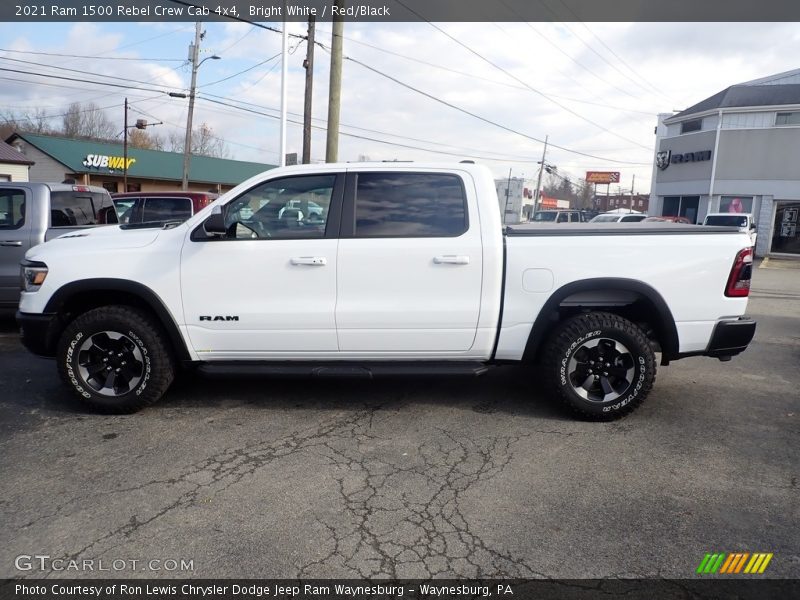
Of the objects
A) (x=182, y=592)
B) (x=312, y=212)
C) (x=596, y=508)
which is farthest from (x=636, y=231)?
(x=182, y=592)

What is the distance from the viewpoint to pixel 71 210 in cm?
761

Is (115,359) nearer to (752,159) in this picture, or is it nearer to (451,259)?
(451,259)

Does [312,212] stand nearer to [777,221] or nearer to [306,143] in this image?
[306,143]

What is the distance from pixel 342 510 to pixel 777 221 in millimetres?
32475

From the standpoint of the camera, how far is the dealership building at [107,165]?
35.9 metres

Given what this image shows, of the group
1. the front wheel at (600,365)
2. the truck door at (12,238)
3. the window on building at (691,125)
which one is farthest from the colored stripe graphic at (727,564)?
the window on building at (691,125)

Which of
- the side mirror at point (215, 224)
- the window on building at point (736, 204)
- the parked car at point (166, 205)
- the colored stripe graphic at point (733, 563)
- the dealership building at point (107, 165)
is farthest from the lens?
the dealership building at point (107, 165)

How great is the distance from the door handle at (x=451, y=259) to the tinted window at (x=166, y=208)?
7.38m

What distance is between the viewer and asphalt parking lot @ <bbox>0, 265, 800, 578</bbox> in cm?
283

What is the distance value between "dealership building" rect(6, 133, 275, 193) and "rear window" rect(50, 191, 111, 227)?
97.8 feet

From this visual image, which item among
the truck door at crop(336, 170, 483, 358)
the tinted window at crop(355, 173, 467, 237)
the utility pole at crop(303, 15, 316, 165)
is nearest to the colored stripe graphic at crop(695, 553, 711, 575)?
the truck door at crop(336, 170, 483, 358)

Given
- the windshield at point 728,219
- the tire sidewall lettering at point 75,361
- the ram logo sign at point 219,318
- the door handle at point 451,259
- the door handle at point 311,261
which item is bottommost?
the tire sidewall lettering at point 75,361

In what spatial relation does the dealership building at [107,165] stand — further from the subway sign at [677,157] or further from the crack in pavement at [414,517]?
the crack in pavement at [414,517]

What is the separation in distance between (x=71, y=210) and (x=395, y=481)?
6356mm
